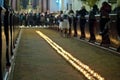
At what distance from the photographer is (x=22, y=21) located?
45.5 m

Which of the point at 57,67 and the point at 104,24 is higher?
the point at 104,24

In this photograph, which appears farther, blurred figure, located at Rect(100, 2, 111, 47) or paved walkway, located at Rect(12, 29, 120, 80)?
blurred figure, located at Rect(100, 2, 111, 47)

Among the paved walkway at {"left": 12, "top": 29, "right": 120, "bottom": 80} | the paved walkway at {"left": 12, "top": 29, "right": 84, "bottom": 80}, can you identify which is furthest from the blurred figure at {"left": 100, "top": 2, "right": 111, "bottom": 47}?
the paved walkway at {"left": 12, "top": 29, "right": 84, "bottom": 80}

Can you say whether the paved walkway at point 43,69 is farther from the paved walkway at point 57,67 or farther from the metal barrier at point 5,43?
the metal barrier at point 5,43

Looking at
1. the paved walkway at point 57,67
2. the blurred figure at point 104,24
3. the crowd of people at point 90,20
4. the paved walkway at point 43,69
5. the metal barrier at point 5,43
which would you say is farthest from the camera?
the crowd of people at point 90,20

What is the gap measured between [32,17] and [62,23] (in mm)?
22667

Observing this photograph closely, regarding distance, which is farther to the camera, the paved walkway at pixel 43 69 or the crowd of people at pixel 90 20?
the crowd of people at pixel 90 20

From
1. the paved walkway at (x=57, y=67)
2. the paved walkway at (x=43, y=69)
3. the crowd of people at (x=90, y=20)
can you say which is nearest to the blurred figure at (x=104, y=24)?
the crowd of people at (x=90, y=20)

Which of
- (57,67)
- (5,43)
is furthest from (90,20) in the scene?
(5,43)

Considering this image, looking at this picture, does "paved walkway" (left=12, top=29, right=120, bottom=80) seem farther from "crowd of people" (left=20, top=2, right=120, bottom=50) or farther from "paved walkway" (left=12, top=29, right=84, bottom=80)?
"crowd of people" (left=20, top=2, right=120, bottom=50)

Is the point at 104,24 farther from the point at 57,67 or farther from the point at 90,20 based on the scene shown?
the point at 57,67

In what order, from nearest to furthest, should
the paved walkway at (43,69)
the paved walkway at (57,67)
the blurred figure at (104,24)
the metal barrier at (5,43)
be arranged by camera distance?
the metal barrier at (5,43)
the paved walkway at (43,69)
the paved walkway at (57,67)
the blurred figure at (104,24)

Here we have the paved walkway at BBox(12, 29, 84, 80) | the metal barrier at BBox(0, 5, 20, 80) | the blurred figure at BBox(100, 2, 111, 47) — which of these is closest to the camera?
the metal barrier at BBox(0, 5, 20, 80)

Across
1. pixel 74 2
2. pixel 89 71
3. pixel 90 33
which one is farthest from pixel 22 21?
pixel 89 71
